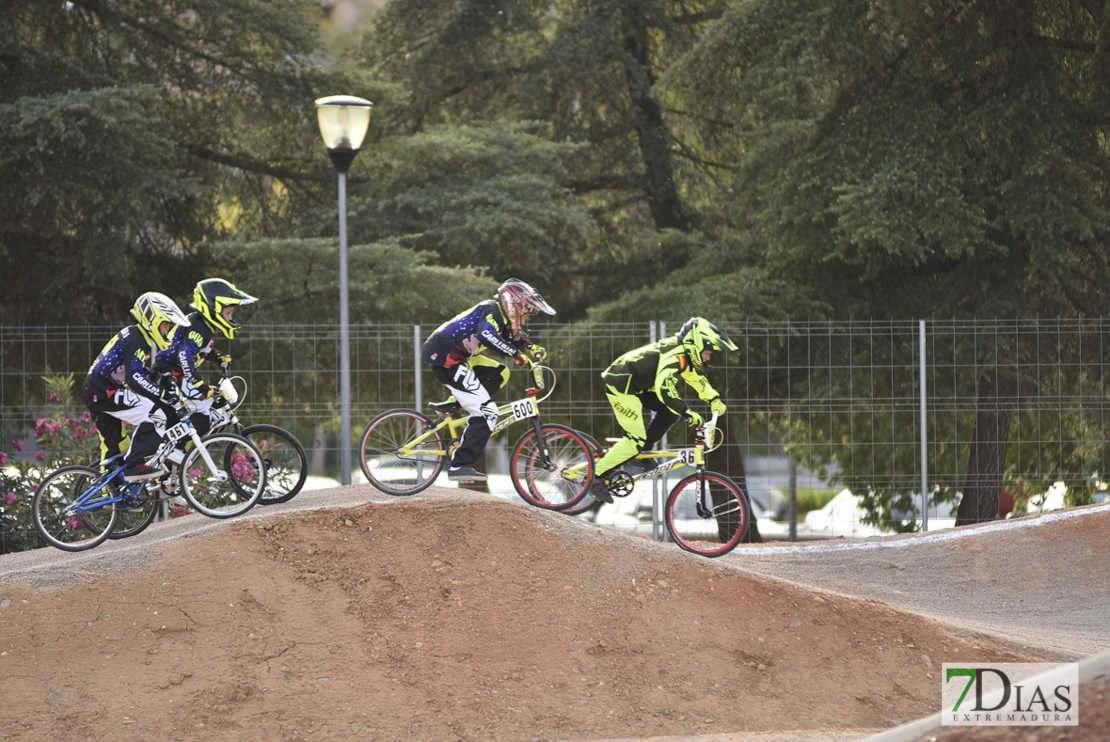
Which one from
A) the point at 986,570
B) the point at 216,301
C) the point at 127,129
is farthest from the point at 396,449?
the point at 986,570

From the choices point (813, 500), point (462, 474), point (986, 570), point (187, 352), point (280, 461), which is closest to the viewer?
point (187, 352)

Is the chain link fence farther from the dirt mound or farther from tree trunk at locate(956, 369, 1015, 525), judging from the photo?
the dirt mound

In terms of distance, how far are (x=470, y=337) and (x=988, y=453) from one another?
842 centimetres

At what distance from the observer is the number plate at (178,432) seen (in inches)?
314

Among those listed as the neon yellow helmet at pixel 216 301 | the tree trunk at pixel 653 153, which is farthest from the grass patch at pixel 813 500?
the neon yellow helmet at pixel 216 301

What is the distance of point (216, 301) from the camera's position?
8016 mm

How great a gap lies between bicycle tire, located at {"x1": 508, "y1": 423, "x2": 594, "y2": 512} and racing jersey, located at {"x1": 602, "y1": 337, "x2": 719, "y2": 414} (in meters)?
0.62

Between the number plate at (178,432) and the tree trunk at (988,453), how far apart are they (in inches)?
368

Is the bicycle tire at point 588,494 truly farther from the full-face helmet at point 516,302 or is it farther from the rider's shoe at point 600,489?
the full-face helmet at point 516,302

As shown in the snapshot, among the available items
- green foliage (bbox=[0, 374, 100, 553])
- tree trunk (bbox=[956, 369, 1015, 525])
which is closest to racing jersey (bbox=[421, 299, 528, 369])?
green foliage (bbox=[0, 374, 100, 553])

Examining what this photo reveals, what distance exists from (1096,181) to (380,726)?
11.5 metres

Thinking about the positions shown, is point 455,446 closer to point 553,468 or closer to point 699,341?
point 553,468

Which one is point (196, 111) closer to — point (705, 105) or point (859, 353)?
point (705, 105)

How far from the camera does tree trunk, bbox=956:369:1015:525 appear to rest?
1289cm
